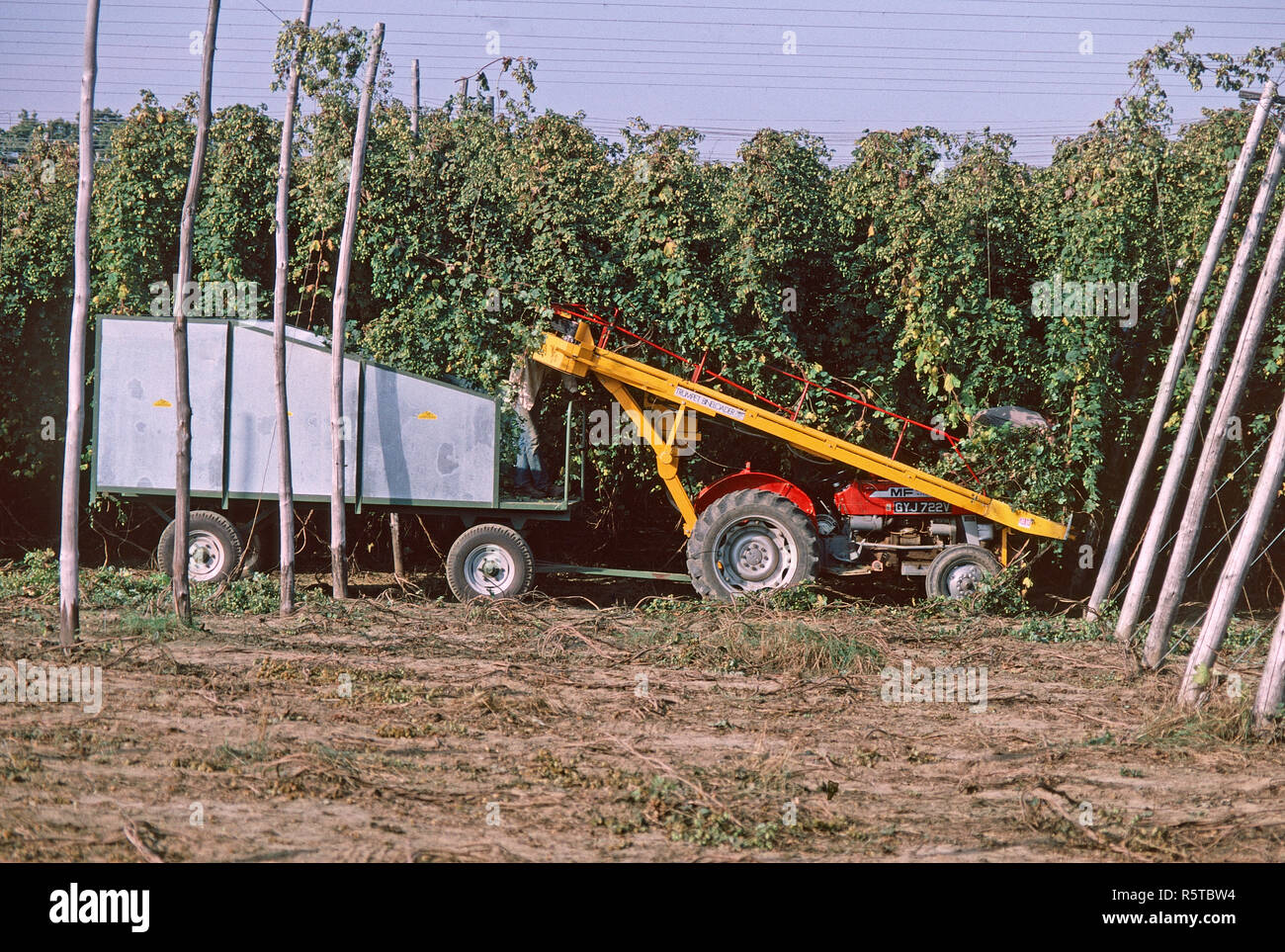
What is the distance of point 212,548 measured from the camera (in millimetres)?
13664

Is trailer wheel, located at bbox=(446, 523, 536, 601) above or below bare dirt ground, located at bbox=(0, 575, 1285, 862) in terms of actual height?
above

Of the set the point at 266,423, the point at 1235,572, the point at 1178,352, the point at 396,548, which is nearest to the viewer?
the point at 1235,572

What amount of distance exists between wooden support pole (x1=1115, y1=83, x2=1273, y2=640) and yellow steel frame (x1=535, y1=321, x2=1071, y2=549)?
1763 mm

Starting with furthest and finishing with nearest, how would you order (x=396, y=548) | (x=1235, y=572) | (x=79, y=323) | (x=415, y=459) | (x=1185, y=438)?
(x=396, y=548) < (x=415, y=459) < (x=1185, y=438) < (x=79, y=323) < (x=1235, y=572)

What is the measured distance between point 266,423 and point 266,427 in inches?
1.6

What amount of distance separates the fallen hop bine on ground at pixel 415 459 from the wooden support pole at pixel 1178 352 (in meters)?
0.88

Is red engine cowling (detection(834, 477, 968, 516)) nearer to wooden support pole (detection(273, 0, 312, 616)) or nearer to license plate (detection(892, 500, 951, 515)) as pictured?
license plate (detection(892, 500, 951, 515))

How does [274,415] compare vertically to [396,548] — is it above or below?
above

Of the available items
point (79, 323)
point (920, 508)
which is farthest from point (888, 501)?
point (79, 323)

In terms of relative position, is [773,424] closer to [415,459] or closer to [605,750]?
[415,459]

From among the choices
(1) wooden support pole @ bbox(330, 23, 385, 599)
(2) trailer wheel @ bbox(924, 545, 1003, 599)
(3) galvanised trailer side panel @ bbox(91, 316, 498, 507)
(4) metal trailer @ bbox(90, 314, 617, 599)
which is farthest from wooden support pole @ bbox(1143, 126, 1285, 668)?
(1) wooden support pole @ bbox(330, 23, 385, 599)

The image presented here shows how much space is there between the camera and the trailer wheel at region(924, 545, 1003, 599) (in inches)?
537
